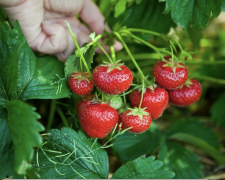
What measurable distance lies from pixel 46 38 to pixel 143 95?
15.2 inches

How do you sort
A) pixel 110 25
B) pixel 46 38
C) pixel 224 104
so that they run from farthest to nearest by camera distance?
pixel 224 104, pixel 110 25, pixel 46 38

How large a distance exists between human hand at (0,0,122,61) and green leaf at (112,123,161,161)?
362 millimetres

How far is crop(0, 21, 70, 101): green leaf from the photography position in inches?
31.8

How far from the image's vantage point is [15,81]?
0.80m

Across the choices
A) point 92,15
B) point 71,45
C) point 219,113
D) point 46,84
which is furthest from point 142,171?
point 219,113

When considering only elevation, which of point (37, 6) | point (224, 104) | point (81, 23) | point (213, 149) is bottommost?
point (213, 149)

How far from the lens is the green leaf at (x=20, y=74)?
808 mm

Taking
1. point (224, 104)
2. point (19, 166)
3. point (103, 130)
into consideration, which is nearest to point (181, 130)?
point (224, 104)

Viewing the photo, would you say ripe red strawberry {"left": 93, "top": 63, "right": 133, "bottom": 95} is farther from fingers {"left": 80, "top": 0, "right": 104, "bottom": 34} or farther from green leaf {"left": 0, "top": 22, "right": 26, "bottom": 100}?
fingers {"left": 80, "top": 0, "right": 104, "bottom": 34}

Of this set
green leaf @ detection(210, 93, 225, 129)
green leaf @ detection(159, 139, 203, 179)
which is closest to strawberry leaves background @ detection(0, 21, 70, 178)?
green leaf @ detection(159, 139, 203, 179)

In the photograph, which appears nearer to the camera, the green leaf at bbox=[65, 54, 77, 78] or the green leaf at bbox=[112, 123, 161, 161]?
the green leaf at bbox=[65, 54, 77, 78]

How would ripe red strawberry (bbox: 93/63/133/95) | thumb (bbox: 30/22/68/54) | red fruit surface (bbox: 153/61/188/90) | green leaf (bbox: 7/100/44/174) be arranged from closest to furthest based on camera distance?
green leaf (bbox: 7/100/44/174) < ripe red strawberry (bbox: 93/63/133/95) < red fruit surface (bbox: 153/61/188/90) < thumb (bbox: 30/22/68/54)

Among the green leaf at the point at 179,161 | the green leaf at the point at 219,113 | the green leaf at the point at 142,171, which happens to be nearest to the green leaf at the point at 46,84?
the green leaf at the point at 142,171

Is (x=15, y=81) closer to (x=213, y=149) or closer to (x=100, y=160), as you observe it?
(x=100, y=160)
